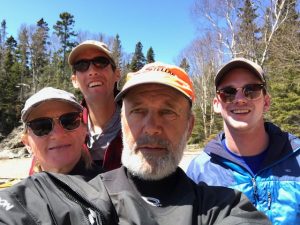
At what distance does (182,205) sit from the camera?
169 centimetres

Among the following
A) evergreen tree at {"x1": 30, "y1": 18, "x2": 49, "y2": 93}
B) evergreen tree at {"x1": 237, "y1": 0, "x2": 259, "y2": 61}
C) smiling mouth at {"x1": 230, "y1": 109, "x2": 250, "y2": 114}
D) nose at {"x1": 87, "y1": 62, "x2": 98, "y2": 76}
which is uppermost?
evergreen tree at {"x1": 30, "y1": 18, "x2": 49, "y2": 93}

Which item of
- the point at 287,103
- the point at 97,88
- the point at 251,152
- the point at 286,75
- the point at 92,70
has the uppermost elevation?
the point at 286,75

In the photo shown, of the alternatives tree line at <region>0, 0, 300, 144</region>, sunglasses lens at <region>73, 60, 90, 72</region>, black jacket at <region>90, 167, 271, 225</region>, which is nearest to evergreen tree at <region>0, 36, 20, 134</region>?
tree line at <region>0, 0, 300, 144</region>

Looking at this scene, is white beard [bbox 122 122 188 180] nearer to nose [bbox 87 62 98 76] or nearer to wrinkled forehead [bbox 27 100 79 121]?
wrinkled forehead [bbox 27 100 79 121]

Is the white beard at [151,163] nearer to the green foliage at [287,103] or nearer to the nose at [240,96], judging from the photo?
the nose at [240,96]

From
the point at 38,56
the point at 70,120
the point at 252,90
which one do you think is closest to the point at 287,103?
the point at 252,90

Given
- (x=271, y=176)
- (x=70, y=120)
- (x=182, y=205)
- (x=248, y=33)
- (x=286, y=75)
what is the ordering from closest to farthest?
1. (x=182, y=205)
2. (x=70, y=120)
3. (x=271, y=176)
4. (x=248, y=33)
5. (x=286, y=75)

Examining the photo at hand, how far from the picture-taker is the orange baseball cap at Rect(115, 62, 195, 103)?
72.1 inches

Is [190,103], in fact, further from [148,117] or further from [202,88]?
[202,88]

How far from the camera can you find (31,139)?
89.4 inches

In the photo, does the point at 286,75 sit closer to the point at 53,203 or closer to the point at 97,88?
the point at 97,88

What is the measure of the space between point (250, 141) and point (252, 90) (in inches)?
16.6

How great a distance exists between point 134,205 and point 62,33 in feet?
170

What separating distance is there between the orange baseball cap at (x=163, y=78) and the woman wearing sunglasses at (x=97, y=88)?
1071 millimetres
